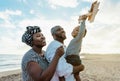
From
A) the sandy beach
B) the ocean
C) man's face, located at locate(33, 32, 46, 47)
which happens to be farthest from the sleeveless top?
the ocean

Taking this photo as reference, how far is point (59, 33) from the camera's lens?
188 inches

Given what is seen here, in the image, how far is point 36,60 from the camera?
4.07 metres

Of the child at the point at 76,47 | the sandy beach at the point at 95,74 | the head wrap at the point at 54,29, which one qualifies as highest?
the head wrap at the point at 54,29

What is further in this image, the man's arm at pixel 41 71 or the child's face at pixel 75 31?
the child's face at pixel 75 31

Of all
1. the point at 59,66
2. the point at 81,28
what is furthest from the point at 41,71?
the point at 81,28

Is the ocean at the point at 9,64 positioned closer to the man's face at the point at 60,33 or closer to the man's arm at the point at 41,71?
the man's face at the point at 60,33

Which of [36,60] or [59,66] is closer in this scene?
[36,60]

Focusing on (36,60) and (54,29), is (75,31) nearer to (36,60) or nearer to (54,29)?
(54,29)

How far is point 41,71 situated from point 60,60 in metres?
0.47

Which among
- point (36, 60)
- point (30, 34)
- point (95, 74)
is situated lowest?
point (95, 74)

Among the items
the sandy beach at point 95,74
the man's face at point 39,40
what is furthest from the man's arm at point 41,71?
the sandy beach at point 95,74

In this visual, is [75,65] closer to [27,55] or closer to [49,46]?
[49,46]

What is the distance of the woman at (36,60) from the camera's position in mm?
3906

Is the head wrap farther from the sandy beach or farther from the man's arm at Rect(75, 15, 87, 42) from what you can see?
the sandy beach
